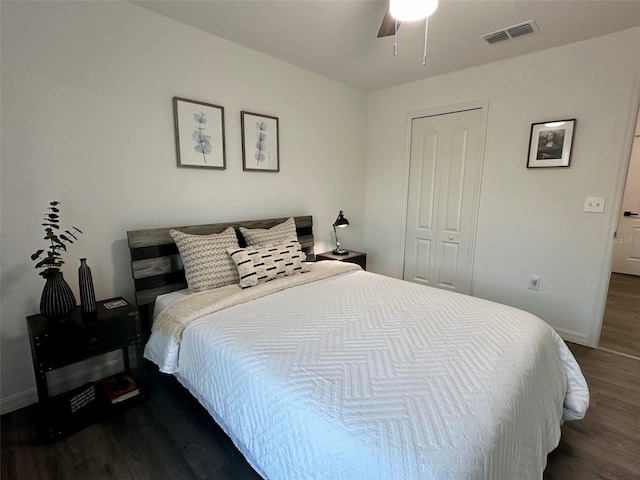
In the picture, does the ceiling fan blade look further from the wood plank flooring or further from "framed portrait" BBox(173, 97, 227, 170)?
the wood plank flooring

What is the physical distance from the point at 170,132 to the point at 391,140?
7.89 ft

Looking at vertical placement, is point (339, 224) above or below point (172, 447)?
above

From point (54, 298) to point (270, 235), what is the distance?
1.36 meters

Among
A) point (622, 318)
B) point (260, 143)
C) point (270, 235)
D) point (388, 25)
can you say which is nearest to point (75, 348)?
point (270, 235)

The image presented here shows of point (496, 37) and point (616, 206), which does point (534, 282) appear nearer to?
point (616, 206)

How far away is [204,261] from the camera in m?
2.03

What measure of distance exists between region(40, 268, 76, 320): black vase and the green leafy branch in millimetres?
44

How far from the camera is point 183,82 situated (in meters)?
2.21

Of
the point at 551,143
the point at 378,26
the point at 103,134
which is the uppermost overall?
the point at 378,26

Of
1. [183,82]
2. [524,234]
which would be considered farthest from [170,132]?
[524,234]

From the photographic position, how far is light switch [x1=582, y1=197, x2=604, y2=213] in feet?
8.00

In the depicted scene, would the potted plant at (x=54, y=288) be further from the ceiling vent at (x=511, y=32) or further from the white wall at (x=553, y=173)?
the white wall at (x=553, y=173)

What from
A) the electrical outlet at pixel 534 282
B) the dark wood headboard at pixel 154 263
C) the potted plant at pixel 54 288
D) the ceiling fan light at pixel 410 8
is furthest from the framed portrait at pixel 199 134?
the electrical outlet at pixel 534 282

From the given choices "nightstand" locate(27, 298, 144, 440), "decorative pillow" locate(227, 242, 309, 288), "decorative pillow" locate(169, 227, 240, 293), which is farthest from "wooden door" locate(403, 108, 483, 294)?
"nightstand" locate(27, 298, 144, 440)
